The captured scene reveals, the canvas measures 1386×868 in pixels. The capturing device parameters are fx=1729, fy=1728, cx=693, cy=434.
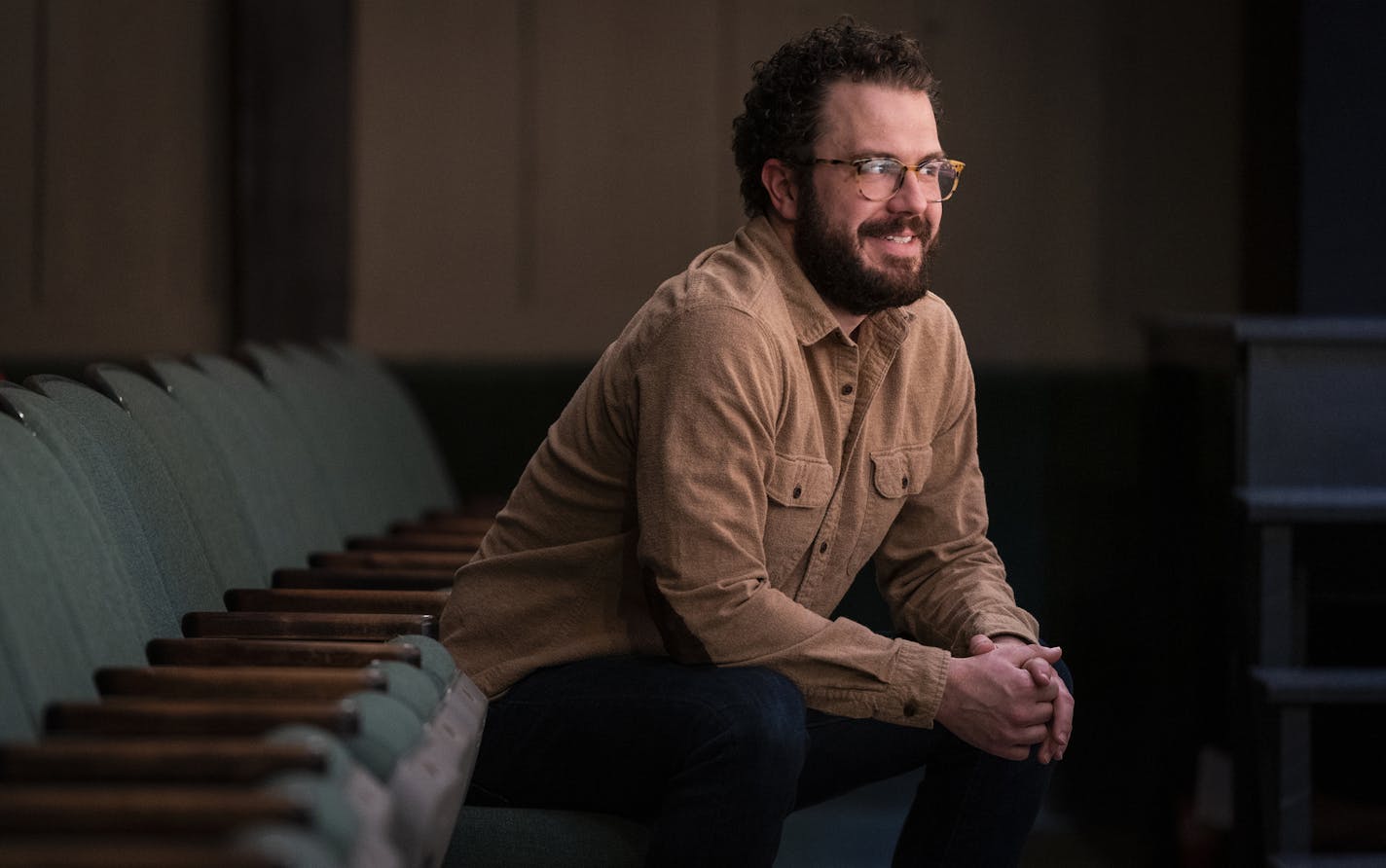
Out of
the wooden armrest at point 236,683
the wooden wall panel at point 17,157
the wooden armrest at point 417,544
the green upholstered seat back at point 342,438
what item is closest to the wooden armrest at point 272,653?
the wooden armrest at point 236,683

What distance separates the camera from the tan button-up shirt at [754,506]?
6.04ft

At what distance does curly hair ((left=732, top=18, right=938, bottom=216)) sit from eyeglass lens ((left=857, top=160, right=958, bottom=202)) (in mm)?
80

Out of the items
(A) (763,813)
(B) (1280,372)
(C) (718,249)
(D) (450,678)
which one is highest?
(C) (718,249)

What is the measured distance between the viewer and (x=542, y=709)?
74.0 inches

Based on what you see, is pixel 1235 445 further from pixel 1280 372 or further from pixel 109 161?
pixel 109 161

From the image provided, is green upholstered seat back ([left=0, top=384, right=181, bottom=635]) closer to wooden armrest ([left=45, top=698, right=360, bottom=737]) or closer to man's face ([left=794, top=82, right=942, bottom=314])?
wooden armrest ([left=45, top=698, right=360, bottom=737])

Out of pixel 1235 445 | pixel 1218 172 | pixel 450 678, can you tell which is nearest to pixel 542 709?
pixel 450 678

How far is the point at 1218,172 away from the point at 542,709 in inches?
96.5

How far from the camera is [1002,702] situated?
73.4 inches

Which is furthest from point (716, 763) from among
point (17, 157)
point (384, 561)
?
point (17, 157)

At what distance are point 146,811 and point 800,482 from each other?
3.01ft

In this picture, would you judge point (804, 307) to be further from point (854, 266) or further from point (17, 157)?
point (17, 157)

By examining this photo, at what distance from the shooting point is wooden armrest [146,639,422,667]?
5.79 feet


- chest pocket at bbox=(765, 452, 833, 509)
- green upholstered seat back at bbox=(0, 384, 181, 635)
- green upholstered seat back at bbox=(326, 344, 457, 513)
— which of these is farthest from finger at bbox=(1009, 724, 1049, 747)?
green upholstered seat back at bbox=(326, 344, 457, 513)
